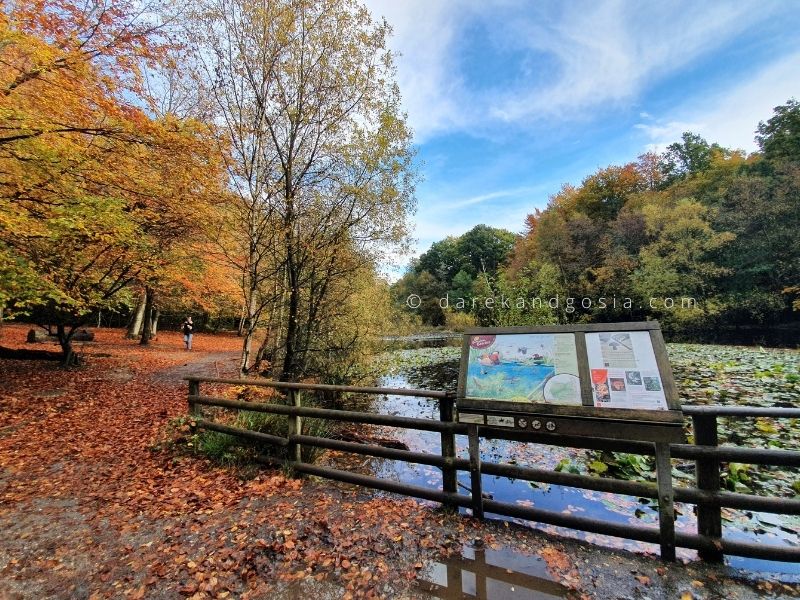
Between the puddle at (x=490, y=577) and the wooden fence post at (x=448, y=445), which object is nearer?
the puddle at (x=490, y=577)

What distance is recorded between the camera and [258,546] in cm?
317

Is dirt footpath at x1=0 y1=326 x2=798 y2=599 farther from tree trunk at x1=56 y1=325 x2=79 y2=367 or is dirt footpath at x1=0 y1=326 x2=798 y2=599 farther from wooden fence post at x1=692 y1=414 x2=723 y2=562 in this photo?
tree trunk at x1=56 y1=325 x2=79 y2=367

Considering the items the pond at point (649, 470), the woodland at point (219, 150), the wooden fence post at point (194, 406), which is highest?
the woodland at point (219, 150)

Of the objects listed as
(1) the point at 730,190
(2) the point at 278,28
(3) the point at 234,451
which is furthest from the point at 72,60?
(1) the point at 730,190

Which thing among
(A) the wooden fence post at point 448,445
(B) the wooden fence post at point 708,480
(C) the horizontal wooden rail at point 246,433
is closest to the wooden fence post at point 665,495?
(B) the wooden fence post at point 708,480

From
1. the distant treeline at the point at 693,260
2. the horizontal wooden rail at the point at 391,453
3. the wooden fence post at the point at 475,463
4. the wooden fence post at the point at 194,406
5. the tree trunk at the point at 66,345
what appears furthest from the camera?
the distant treeline at the point at 693,260

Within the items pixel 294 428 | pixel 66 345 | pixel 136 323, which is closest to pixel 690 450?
pixel 294 428

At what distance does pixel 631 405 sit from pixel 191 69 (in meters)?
9.50

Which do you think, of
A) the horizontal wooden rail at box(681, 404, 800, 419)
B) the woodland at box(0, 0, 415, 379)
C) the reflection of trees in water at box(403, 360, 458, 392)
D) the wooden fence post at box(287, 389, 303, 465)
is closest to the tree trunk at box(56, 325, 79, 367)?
the woodland at box(0, 0, 415, 379)

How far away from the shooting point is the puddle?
2590 mm

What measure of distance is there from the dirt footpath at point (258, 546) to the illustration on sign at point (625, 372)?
127 cm

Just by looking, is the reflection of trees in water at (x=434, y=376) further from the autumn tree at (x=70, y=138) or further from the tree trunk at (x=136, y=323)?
the tree trunk at (x=136, y=323)

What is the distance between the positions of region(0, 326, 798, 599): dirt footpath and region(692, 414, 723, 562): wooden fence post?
24 centimetres

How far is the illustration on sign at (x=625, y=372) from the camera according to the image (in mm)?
2705
